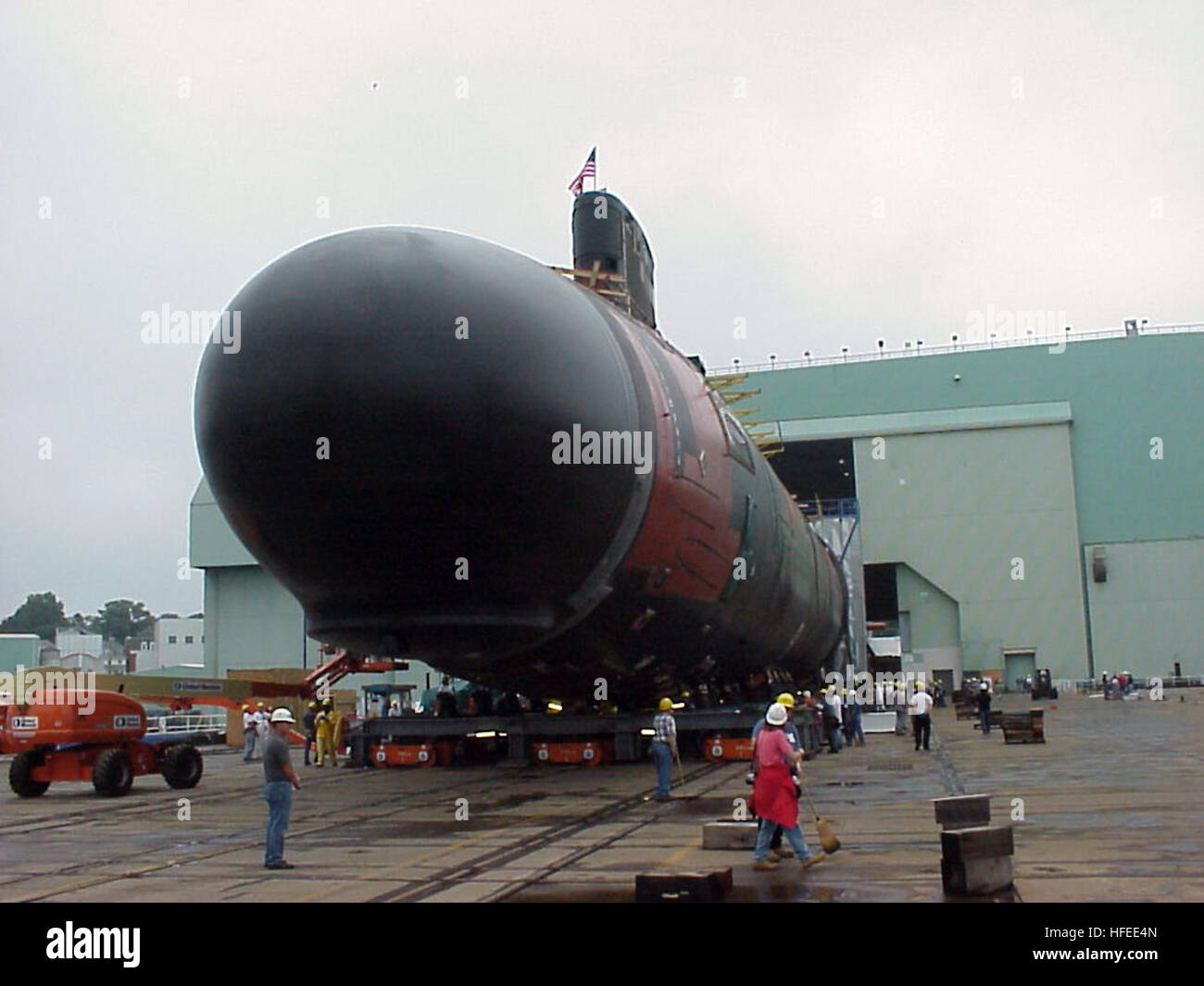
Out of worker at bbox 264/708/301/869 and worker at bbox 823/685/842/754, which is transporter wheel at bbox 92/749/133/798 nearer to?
worker at bbox 264/708/301/869

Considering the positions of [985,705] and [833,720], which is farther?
[985,705]

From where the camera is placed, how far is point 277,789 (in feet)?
31.7

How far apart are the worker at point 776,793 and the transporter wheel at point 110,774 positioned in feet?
36.2

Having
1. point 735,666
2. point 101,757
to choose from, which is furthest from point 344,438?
point 735,666

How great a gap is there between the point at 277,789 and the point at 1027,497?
4626cm

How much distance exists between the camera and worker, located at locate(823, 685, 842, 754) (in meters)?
21.8

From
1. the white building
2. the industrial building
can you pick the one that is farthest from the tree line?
the industrial building

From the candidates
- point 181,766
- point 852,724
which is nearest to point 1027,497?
point 852,724

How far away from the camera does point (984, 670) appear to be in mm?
50969

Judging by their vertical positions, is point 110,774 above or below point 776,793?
below

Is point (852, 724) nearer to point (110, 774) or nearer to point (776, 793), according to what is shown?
point (110, 774)

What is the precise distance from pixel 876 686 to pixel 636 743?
19.5 meters

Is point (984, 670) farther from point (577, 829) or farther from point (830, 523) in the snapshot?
point (577, 829)
